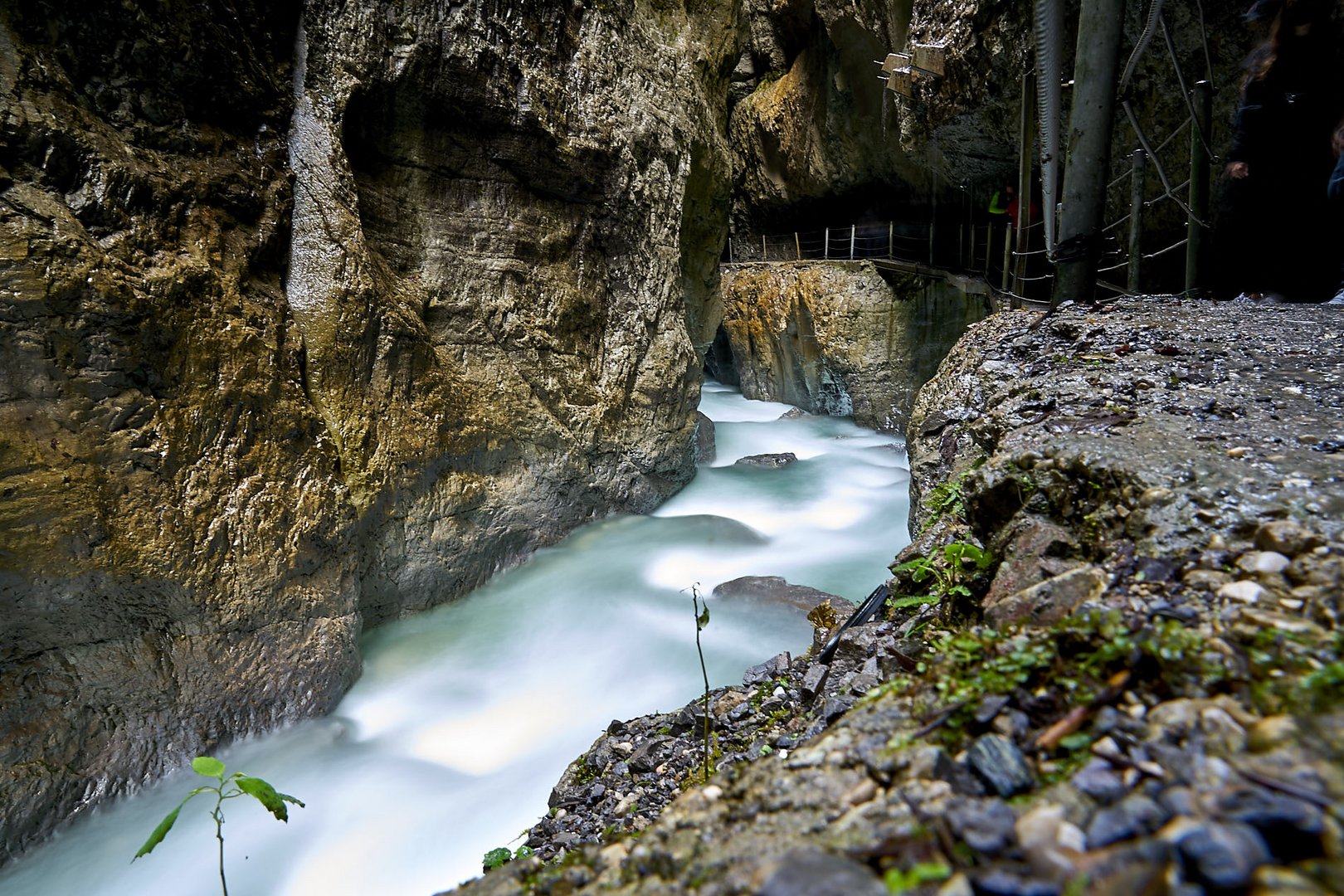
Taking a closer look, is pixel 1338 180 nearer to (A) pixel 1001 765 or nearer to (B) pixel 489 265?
(A) pixel 1001 765

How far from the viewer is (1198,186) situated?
20.5ft

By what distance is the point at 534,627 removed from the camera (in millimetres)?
6156

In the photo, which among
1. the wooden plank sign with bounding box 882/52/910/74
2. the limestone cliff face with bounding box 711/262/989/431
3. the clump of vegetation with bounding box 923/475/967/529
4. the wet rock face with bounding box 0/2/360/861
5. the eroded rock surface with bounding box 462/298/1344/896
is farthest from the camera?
the limestone cliff face with bounding box 711/262/989/431

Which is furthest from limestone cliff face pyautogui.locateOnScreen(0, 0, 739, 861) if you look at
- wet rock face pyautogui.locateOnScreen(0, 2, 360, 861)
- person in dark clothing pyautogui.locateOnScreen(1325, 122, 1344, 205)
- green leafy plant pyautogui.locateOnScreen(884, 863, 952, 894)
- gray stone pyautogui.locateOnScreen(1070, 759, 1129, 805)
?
person in dark clothing pyautogui.locateOnScreen(1325, 122, 1344, 205)

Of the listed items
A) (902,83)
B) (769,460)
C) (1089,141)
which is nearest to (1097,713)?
(1089,141)

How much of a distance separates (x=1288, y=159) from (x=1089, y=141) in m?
2.38

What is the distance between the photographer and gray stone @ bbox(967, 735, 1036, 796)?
1.06 metres

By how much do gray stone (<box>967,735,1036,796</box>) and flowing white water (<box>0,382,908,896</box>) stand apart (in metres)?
2.99

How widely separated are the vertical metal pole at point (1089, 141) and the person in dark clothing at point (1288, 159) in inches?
71.8

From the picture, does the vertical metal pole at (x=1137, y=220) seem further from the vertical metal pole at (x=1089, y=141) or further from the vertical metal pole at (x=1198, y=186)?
the vertical metal pole at (x=1089, y=141)

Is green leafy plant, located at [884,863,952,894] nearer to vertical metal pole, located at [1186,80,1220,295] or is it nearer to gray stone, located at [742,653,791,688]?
gray stone, located at [742,653,791,688]

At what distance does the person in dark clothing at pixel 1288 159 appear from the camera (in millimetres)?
5414

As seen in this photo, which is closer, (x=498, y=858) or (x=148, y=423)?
(x=498, y=858)

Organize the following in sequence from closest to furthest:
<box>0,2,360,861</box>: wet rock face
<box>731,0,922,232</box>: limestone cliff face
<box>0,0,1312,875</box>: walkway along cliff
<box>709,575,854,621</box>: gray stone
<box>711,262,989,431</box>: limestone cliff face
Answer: <box>0,2,360,861</box>: wet rock face
<box>0,0,1312,875</box>: walkway along cliff
<box>709,575,854,621</box>: gray stone
<box>731,0,922,232</box>: limestone cliff face
<box>711,262,989,431</box>: limestone cliff face
